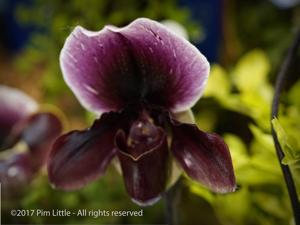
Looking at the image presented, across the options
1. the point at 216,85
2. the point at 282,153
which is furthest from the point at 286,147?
the point at 216,85

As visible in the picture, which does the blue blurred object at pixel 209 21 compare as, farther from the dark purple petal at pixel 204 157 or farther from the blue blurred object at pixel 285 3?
the dark purple petal at pixel 204 157

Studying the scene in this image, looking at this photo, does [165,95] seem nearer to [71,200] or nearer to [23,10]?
[71,200]

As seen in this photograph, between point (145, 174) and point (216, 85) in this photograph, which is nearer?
point (145, 174)

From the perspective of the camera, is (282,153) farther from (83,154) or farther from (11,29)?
(11,29)

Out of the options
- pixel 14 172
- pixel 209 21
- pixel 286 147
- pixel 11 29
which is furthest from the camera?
pixel 11 29

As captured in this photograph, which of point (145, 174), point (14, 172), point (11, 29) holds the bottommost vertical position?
point (11, 29)

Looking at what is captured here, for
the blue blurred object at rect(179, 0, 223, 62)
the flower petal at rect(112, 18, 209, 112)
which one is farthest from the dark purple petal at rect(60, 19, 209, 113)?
the blue blurred object at rect(179, 0, 223, 62)

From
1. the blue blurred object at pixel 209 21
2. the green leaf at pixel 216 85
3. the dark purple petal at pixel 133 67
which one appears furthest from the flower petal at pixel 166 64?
the blue blurred object at pixel 209 21
